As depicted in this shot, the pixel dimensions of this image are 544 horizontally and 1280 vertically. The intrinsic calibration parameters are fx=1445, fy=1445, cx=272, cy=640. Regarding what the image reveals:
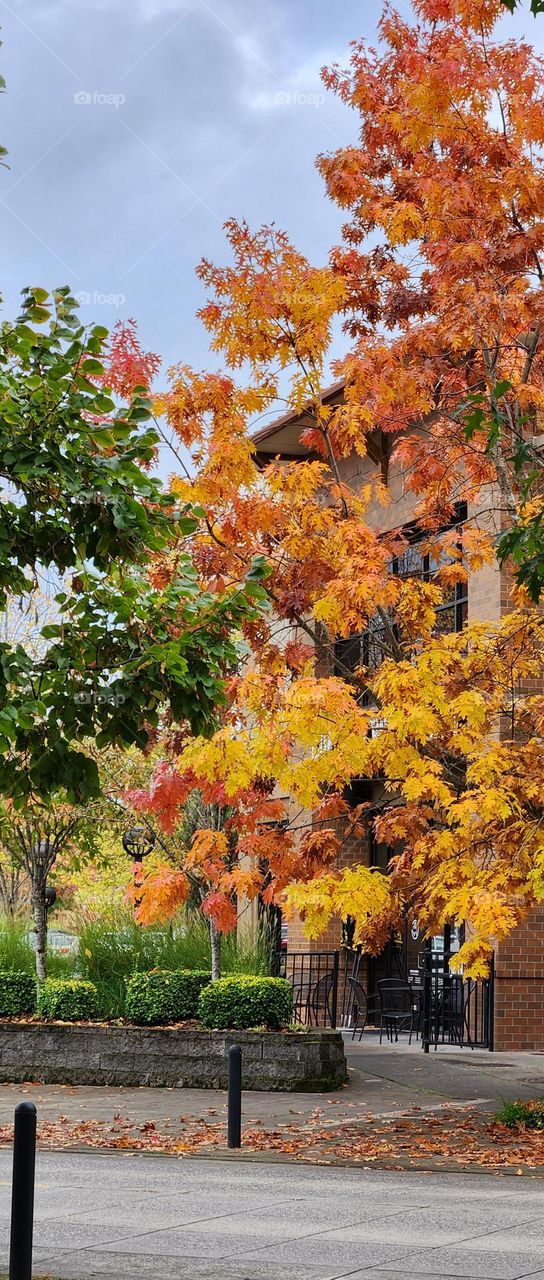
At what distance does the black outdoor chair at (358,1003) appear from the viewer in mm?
Result: 22172

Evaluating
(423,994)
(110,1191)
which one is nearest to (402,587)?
(110,1191)

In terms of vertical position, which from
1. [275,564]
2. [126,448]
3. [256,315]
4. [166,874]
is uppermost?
[256,315]

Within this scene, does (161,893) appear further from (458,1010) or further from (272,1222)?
(458,1010)

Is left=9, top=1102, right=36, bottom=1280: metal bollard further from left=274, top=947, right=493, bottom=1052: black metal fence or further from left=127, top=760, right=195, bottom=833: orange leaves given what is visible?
left=274, top=947, right=493, bottom=1052: black metal fence

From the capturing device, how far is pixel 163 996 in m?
17.4

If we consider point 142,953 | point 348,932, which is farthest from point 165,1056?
point 348,932

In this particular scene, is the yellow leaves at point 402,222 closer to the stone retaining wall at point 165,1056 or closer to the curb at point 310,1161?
the curb at point 310,1161

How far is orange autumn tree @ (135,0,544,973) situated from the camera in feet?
41.4

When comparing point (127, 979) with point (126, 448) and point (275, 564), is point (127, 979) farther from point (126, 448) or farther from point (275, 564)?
point (126, 448)

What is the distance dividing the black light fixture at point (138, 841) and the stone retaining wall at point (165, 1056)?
6.04m

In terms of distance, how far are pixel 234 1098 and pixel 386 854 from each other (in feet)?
46.2

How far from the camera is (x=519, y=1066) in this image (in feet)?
59.2

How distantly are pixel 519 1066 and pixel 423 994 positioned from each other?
3.05 metres

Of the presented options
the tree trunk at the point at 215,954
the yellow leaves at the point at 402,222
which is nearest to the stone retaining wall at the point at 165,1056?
the tree trunk at the point at 215,954
